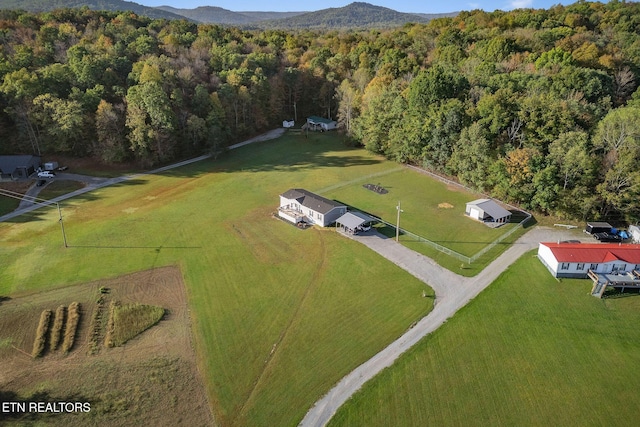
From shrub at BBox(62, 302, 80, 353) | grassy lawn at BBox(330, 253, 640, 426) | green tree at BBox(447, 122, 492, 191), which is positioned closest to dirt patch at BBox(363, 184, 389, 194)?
green tree at BBox(447, 122, 492, 191)

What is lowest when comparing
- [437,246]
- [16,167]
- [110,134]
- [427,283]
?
[427,283]

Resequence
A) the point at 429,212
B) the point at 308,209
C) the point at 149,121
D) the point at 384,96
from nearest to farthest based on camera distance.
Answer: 1. the point at 308,209
2. the point at 429,212
3. the point at 149,121
4. the point at 384,96

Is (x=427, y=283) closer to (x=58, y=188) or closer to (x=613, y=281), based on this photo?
(x=613, y=281)

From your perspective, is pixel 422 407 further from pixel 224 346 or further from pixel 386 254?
pixel 386 254

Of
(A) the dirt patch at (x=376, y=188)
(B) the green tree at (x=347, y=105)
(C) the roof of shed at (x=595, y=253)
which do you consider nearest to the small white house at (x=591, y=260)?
(C) the roof of shed at (x=595, y=253)

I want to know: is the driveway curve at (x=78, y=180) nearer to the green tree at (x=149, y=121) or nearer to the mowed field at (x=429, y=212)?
the green tree at (x=149, y=121)

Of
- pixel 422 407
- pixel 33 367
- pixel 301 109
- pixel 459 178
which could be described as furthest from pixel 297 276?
pixel 301 109

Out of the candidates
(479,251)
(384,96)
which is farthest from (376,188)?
(384,96)
